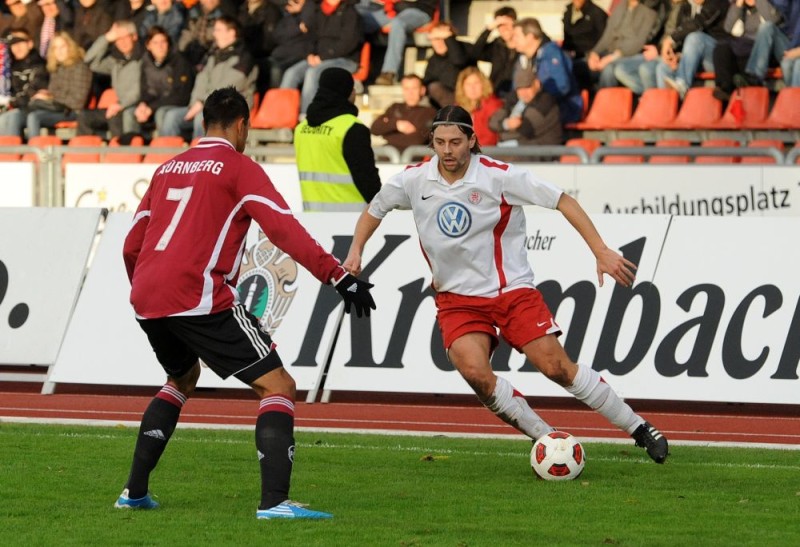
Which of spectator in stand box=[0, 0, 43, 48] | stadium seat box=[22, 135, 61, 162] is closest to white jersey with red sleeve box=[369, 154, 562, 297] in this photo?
stadium seat box=[22, 135, 61, 162]

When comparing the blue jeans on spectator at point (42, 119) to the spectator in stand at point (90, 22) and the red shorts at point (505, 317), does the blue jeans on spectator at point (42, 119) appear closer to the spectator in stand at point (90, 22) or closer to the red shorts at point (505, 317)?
the spectator in stand at point (90, 22)

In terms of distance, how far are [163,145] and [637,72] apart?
20.6 feet

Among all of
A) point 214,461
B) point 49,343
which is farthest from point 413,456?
point 49,343

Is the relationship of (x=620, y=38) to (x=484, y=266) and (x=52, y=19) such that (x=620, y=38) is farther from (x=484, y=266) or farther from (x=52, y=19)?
(x=484, y=266)

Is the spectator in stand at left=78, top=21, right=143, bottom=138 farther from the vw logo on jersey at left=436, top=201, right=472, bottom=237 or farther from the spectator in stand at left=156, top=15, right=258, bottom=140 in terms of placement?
the vw logo on jersey at left=436, top=201, right=472, bottom=237

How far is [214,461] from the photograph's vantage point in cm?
912

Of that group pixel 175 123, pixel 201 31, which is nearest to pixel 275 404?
pixel 175 123

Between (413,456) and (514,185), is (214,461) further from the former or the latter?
(514,185)

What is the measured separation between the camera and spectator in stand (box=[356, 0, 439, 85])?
834 inches

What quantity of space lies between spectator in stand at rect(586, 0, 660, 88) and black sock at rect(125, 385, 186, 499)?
42.8 ft

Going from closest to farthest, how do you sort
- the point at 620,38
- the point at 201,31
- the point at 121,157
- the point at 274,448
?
the point at 274,448, the point at 620,38, the point at 121,157, the point at 201,31

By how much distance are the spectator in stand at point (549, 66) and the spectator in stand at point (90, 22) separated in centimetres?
740

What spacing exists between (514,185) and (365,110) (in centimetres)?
1308

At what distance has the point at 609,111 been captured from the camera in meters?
19.2
